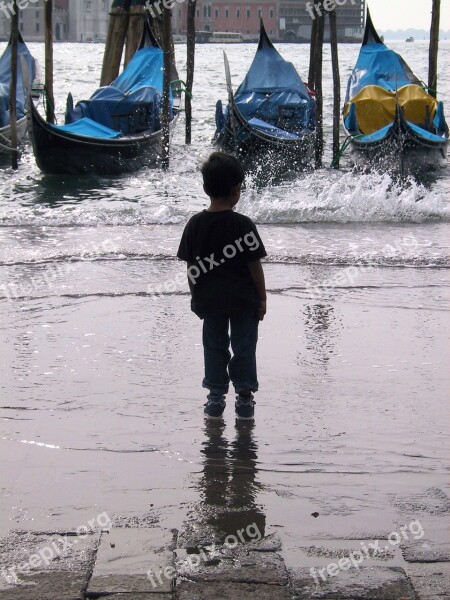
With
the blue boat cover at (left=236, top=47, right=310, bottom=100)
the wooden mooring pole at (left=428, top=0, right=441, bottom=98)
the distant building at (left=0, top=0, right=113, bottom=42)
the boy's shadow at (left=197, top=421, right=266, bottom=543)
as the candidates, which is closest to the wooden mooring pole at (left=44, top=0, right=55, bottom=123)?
the blue boat cover at (left=236, top=47, right=310, bottom=100)

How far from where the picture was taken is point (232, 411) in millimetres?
3830

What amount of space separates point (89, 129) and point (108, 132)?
0.29 metres

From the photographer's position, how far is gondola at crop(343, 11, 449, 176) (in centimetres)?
1451

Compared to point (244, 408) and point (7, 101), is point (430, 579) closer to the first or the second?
point (244, 408)

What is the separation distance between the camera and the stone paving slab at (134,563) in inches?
92.4

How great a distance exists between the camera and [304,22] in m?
117

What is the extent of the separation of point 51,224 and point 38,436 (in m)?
6.45

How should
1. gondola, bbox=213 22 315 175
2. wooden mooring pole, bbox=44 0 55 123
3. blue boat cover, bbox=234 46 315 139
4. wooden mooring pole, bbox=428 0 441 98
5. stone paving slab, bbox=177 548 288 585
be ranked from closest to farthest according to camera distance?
stone paving slab, bbox=177 548 288 585 < gondola, bbox=213 22 315 175 < wooden mooring pole, bbox=44 0 55 123 < blue boat cover, bbox=234 46 315 139 < wooden mooring pole, bbox=428 0 441 98

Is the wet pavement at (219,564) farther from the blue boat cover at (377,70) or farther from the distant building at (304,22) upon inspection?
the distant building at (304,22)

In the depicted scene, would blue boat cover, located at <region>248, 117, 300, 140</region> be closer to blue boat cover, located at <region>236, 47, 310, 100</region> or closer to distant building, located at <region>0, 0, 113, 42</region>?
blue boat cover, located at <region>236, 47, 310, 100</region>

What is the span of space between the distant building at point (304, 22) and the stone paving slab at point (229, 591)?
109m

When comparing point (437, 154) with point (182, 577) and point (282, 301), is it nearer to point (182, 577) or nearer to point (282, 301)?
point (282, 301)

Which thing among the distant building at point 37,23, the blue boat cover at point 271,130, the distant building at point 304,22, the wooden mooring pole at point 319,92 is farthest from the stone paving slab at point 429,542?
the distant building at point 37,23

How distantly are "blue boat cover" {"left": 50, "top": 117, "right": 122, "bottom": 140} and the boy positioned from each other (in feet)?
36.8
